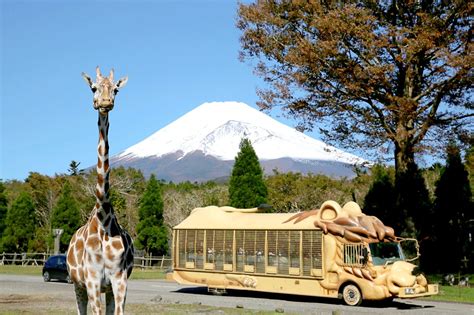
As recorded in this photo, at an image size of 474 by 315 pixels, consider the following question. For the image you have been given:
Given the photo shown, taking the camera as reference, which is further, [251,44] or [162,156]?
[162,156]

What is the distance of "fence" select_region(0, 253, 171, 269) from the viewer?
135ft

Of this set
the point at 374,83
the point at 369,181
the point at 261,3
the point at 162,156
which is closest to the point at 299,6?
the point at 261,3

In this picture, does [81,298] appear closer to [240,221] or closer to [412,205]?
[240,221]

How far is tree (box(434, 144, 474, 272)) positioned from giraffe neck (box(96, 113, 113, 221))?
22.2m

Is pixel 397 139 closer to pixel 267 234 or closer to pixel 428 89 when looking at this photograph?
pixel 428 89

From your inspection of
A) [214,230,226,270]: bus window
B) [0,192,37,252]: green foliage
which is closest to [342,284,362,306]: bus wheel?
[214,230,226,270]: bus window

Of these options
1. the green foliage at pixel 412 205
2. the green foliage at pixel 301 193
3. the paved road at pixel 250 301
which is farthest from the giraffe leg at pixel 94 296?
the green foliage at pixel 301 193

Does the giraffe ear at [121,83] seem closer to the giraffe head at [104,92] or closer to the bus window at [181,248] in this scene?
the giraffe head at [104,92]

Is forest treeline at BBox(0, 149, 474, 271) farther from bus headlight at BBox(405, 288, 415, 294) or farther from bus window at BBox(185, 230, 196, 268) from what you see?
bus headlight at BBox(405, 288, 415, 294)

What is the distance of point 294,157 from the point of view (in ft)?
523

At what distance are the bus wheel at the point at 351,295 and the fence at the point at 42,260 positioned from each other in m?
23.1

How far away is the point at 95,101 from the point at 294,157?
151m

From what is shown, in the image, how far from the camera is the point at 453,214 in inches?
1147

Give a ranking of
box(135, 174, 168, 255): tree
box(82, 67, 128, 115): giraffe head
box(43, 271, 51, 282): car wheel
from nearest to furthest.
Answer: box(82, 67, 128, 115): giraffe head, box(43, 271, 51, 282): car wheel, box(135, 174, 168, 255): tree
